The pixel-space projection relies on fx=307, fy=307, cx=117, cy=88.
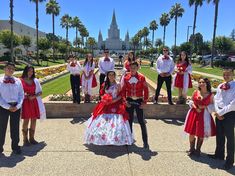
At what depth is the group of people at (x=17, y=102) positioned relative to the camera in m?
6.00

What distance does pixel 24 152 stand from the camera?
6.34 m

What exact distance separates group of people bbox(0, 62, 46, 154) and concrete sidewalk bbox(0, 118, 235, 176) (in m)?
0.42

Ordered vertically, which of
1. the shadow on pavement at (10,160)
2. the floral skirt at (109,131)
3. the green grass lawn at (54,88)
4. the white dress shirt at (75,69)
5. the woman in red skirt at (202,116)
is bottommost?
the shadow on pavement at (10,160)

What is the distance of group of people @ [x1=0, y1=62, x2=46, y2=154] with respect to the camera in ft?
19.7

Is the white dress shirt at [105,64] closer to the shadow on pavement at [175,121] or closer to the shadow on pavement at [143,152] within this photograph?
the shadow on pavement at [175,121]

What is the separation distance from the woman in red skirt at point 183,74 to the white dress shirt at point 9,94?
5.10m

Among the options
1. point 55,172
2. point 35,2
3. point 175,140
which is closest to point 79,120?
point 175,140

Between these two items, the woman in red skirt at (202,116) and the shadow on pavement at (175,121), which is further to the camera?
the shadow on pavement at (175,121)

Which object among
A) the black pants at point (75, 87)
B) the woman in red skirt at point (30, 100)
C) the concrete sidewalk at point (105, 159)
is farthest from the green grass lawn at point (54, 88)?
the concrete sidewalk at point (105, 159)

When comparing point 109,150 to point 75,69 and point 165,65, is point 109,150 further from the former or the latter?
point 165,65

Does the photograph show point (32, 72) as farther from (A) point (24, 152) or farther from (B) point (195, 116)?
(B) point (195, 116)

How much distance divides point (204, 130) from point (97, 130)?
87.3 inches

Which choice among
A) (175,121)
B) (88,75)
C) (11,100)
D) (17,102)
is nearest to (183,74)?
(175,121)

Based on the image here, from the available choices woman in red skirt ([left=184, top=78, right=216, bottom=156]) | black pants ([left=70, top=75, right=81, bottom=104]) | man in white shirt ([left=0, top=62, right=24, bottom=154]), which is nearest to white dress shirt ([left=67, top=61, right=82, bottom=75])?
black pants ([left=70, top=75, right=81, bottom=104])
